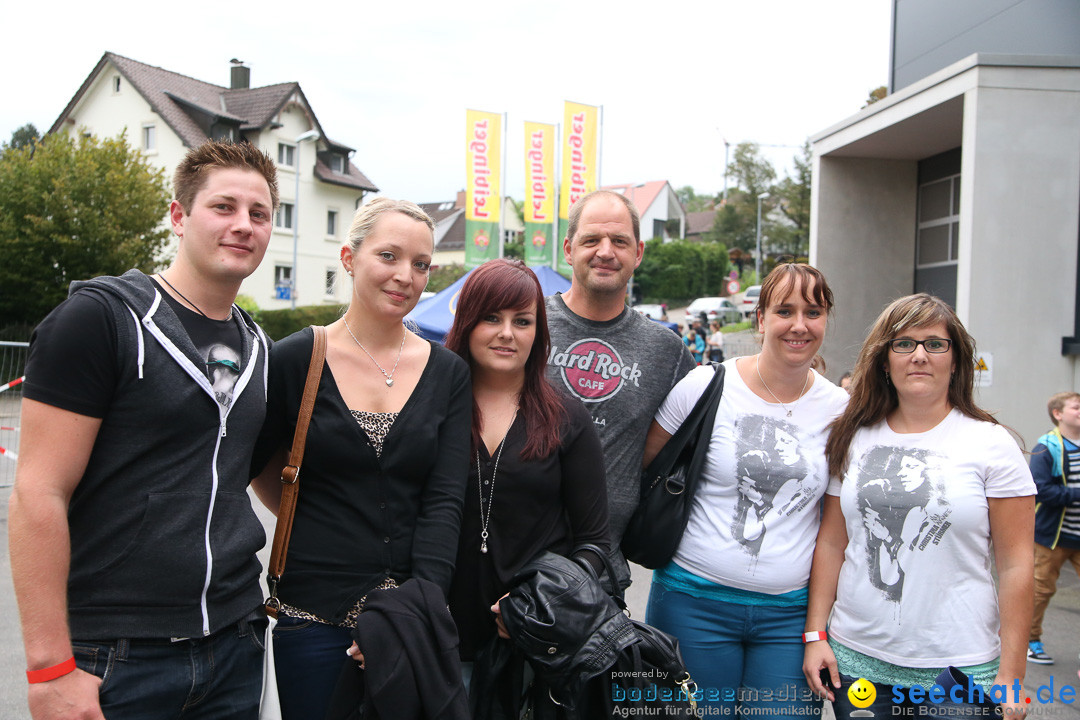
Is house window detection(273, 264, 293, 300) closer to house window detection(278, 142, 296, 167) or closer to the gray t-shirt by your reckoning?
house window detection(278, 142, 296, 167)

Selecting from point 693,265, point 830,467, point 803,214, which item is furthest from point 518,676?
point 693,265

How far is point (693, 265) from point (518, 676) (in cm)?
5446

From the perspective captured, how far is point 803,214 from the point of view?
41.2m

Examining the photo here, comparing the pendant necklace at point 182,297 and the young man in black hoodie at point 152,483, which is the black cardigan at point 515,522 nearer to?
the young man in black hoodie at point 152,483

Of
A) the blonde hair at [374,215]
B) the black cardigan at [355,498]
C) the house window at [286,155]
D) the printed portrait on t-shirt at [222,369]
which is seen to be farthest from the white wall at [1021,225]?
the house window at [286,155]

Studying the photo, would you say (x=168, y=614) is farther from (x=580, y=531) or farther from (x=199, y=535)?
(x=580, y=531)

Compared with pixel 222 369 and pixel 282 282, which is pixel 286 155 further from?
pixel 222 369

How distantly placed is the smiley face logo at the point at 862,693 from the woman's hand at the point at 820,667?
0.22 feet

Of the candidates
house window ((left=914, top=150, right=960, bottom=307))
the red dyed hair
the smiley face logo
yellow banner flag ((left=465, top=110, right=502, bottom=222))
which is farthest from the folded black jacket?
yellow banner flag ((left=465, top=110, right=502, bottom=222))

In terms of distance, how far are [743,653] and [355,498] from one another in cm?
155

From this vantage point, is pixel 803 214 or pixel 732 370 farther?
pixel 803 214

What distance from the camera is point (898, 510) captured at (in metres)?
2.46

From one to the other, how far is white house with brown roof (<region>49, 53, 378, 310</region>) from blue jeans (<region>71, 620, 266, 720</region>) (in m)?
31.0

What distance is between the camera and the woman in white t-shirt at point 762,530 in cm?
267
